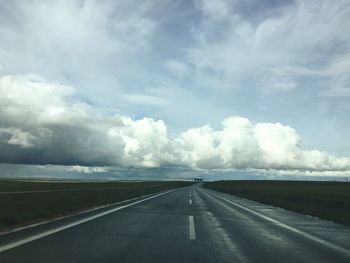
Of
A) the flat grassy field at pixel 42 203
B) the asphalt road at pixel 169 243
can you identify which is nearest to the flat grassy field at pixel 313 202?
the asphalt road at pixel 169 243

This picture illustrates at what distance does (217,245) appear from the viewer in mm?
11242

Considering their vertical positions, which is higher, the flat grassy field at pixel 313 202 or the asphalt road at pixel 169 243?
the flat grassy field at pixel 313 202

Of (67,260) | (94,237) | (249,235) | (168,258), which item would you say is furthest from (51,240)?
(249,235)

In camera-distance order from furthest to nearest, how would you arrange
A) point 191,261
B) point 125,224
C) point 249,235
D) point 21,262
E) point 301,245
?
1. point 125,224
2. point 249,235
3. point 301,245
4. point 191,261
5. point 21,262

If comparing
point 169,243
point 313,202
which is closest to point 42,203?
point 169,243

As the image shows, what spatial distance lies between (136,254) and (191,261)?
1.36 meters

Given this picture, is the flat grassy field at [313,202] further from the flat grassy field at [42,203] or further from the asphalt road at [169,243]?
the flat grassy field at [42,203]

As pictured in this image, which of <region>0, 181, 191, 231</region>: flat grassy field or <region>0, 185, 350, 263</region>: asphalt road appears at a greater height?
<region>0, 181, 191, 231</region>: flat grassy field

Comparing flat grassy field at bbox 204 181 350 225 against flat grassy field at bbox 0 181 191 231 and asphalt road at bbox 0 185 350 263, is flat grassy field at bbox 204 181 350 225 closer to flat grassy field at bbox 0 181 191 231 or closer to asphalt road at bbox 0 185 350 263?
asphalt road at bbox 0 185 350 263

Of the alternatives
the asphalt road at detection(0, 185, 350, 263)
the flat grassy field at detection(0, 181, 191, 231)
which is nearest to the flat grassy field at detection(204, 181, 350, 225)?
the asphalt road at detection(0, 185, 350, 263)

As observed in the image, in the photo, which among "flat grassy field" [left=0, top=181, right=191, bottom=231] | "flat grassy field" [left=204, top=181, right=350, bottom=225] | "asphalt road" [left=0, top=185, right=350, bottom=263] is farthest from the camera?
"flat grassy field" [left=204, top=181, right=350, bottom=225]

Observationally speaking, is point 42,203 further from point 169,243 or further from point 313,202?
point 313,202

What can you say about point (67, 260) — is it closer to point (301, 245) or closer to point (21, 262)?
point (21, 262)

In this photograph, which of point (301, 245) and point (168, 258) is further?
point (301, 245)
